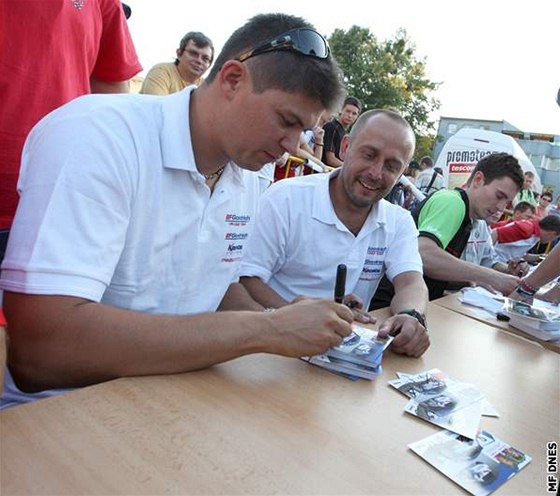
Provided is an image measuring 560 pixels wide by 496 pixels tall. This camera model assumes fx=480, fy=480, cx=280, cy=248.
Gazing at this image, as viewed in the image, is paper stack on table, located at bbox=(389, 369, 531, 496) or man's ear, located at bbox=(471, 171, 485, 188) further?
man's ear, located at bbox=(471, 171, 485, 188)

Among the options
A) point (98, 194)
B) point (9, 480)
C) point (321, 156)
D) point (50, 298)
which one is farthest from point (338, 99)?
point (321, 156)

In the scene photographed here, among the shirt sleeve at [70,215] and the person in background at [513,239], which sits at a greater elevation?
the shirt sleeve at [70,215]

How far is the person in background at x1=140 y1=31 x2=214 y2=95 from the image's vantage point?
12.6 feet

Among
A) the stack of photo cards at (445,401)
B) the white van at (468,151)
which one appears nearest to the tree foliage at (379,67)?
the white van at (468,151)

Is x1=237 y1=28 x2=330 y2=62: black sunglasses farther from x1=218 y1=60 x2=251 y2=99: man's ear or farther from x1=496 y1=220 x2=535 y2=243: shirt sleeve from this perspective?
x1=496 y1=220 x2=535 y2=243: shirt sleeve

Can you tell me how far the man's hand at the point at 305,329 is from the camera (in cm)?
117

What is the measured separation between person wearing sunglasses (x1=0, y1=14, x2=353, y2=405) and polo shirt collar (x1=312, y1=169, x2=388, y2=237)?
0.75m

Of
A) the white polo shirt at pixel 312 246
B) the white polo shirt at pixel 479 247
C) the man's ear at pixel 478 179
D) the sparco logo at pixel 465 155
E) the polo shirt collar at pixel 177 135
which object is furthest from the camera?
the sparco logo at pixel 465 155

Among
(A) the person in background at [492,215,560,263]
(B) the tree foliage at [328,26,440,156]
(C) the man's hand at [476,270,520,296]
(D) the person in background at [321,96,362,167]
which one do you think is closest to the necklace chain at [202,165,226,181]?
(C) the man's hand at [476,270,520,296]

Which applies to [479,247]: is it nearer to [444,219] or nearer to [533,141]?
[444,219]

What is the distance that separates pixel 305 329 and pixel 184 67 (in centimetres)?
333

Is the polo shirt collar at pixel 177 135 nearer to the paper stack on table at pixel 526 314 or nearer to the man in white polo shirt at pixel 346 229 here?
the man in white polo shirt at pixel 346 229

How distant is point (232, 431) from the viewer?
3.02ft

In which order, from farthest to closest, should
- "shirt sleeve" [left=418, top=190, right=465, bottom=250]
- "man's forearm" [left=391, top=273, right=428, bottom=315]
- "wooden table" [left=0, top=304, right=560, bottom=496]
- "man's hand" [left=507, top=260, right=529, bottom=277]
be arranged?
1. "man's hand" [left=507, top=260, right=529, bottom=277]
2. "shirt sleeve" [left=418, top=190, right=465, bottom=250]
3. "man's forearm" [left=391, top=273, right=428, bottom=315]
4. "wooden table" [left=0, top=304, right=560, bottom=496]
